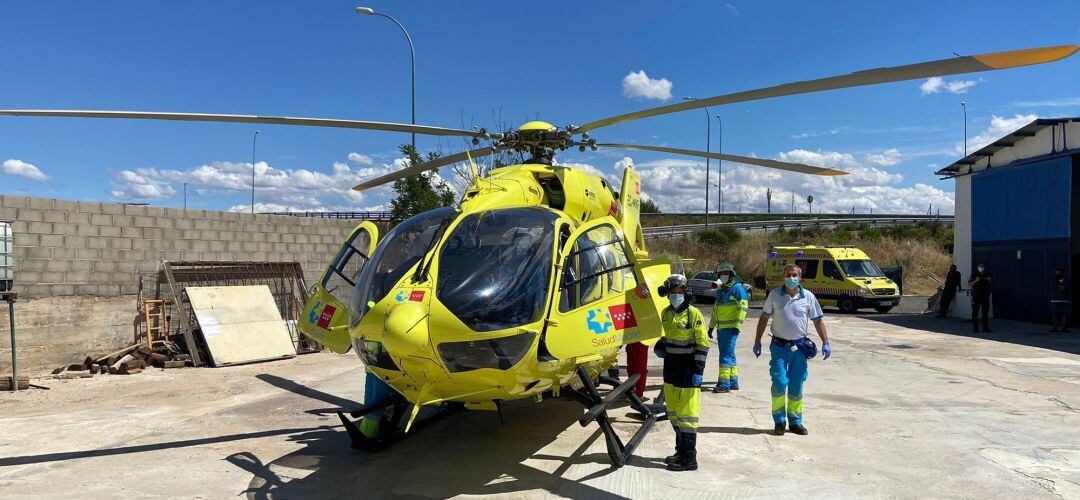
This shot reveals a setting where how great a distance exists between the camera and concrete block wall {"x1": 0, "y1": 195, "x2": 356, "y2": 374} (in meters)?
9.86

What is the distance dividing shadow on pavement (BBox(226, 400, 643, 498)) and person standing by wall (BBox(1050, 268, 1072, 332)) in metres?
13.4

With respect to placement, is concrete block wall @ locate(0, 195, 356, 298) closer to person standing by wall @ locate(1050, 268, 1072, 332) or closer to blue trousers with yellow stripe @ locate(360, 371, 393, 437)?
blue trousers with yellow stripe @ locate(360, 371, 393, 437)

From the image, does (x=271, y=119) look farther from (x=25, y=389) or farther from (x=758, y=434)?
(x=25, y=389)

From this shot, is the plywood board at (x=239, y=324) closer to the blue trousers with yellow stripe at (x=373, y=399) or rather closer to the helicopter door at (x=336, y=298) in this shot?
the helicopter door at (x=336, y=298)

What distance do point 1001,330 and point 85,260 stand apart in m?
19.1

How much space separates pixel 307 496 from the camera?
4828mm

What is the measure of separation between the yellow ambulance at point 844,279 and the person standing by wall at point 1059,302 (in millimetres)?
5330

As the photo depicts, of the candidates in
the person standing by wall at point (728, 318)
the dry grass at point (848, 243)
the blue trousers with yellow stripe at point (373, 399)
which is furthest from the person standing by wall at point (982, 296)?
the dry grass at point (848, 243)

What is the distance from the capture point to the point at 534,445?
6.14m

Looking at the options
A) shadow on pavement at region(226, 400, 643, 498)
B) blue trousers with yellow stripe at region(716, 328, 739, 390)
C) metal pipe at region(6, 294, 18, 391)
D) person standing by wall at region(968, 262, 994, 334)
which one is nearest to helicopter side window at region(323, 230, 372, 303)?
shadow on pavement at region(226, 400, 643, 498)

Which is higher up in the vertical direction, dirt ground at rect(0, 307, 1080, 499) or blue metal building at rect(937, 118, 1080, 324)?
blue metal building at rect(937, 118, 1080, 324)

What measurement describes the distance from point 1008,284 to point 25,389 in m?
21.3

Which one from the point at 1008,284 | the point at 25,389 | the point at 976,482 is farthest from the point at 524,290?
the point at 1008,284

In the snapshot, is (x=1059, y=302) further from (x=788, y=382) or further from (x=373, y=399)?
(x=373, y=399)
